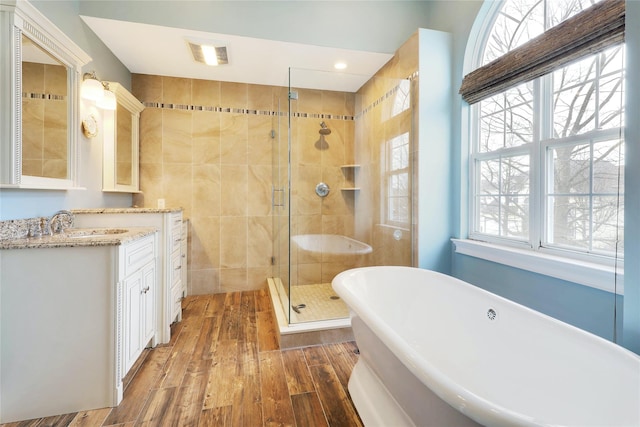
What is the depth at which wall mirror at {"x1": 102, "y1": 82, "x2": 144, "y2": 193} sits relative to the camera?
2.49 metres

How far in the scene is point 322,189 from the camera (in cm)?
281

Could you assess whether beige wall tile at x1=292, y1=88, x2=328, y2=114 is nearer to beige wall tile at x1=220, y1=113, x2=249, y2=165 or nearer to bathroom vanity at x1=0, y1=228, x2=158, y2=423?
beige wall tile at x1=220, y1=113, x2=249, y2=165

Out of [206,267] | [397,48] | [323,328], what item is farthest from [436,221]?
[206,267]

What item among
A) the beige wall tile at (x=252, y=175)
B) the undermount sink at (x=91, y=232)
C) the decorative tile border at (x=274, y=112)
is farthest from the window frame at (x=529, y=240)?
the undermount sink at (x=91, y=232)

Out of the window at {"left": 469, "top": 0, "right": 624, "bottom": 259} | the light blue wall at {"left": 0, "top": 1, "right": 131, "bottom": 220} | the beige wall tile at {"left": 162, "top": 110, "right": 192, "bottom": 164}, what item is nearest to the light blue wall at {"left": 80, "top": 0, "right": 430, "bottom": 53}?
the light blue wall at {"left": 0, "top": 1, "right": 131, "bottom": 220}

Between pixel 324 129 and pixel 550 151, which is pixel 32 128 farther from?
pixel 550 151

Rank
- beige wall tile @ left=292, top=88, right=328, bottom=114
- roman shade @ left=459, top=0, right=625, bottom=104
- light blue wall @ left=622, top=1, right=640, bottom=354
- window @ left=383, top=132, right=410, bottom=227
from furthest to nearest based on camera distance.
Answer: beige wall tile @ left=292, top=88, right=328, bottom=114 → window @ left=383, top=132, right=410, bottom=227 → roman shade @ left=459, top=0, right=625, bottom=104 → light blue wall @ left=622, top=1, right=640, bottom=354

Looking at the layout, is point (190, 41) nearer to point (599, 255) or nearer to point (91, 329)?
point (91, 329)

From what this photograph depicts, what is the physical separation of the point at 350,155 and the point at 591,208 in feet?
6.21

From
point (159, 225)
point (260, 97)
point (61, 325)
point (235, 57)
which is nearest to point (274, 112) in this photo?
point (260, 97)

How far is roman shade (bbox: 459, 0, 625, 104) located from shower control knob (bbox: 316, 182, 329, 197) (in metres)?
1.45

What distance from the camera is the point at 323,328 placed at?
2.12 m

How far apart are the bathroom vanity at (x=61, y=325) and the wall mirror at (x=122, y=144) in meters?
1.24

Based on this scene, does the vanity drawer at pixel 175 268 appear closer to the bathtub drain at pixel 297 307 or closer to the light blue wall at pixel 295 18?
the bathtub drain at pixel 297 307
